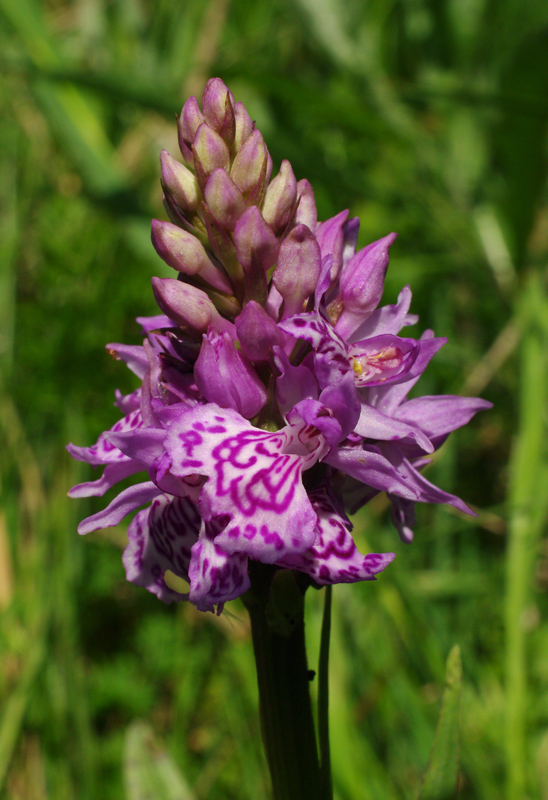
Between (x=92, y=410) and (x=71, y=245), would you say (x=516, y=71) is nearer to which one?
(x=71, y=245)

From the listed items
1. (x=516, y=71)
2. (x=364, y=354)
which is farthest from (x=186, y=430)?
(x=516, y=71)

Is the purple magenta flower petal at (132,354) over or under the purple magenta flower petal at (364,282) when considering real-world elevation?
under

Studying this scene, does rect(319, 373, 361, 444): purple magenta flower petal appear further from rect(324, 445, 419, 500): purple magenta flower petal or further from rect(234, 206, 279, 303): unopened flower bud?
rect(234, 206, 279, 303): unopened flower bud

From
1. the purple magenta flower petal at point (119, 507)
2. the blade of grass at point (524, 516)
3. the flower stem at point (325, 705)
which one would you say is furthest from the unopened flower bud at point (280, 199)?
the blade of grass at point (524, 516)

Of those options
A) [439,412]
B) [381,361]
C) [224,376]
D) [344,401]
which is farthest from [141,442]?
[439,412]

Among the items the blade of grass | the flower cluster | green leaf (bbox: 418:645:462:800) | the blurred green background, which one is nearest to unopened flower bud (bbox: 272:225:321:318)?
the flower cluster

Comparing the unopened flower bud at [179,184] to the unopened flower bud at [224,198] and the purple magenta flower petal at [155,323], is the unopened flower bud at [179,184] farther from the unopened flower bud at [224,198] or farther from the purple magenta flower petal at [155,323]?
the purple magenta flower petal at [155,323]
